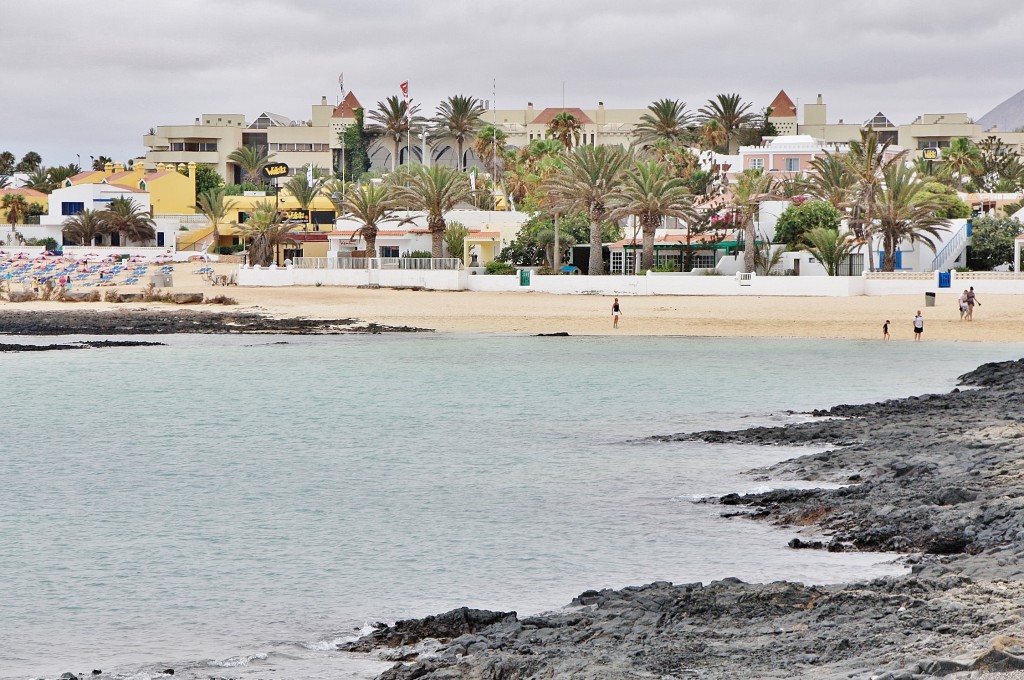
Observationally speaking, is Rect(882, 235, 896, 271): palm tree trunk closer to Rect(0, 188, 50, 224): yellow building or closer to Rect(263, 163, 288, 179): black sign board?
Rect(0, 188, 50, 224): yellow building

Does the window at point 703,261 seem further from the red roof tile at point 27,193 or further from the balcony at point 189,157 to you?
the balcony at point 189,157

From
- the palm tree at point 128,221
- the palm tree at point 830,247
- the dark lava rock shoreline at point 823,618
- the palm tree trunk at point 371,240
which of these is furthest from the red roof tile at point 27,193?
the dark lava rock shoreline at point 823,618

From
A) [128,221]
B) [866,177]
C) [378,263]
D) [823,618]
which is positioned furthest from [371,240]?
[823,618]

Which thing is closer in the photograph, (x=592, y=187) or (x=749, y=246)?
(x=749, y=246)

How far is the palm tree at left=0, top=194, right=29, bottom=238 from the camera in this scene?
340 ft

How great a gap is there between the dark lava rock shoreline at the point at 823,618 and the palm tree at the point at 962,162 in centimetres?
9308

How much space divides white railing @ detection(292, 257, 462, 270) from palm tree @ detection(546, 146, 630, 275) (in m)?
6.67

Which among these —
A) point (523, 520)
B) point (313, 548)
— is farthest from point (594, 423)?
point (313, 548)

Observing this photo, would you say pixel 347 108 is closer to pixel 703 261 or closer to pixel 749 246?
Result: pixel 703 261

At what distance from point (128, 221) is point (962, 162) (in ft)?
228

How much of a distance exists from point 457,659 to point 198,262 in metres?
81.0

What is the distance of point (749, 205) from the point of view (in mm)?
60844

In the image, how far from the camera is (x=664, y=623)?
416 inches

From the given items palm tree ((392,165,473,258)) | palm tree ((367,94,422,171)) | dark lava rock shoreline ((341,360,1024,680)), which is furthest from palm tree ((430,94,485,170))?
dark lava rock shoreline ((341,360,1024,680))
